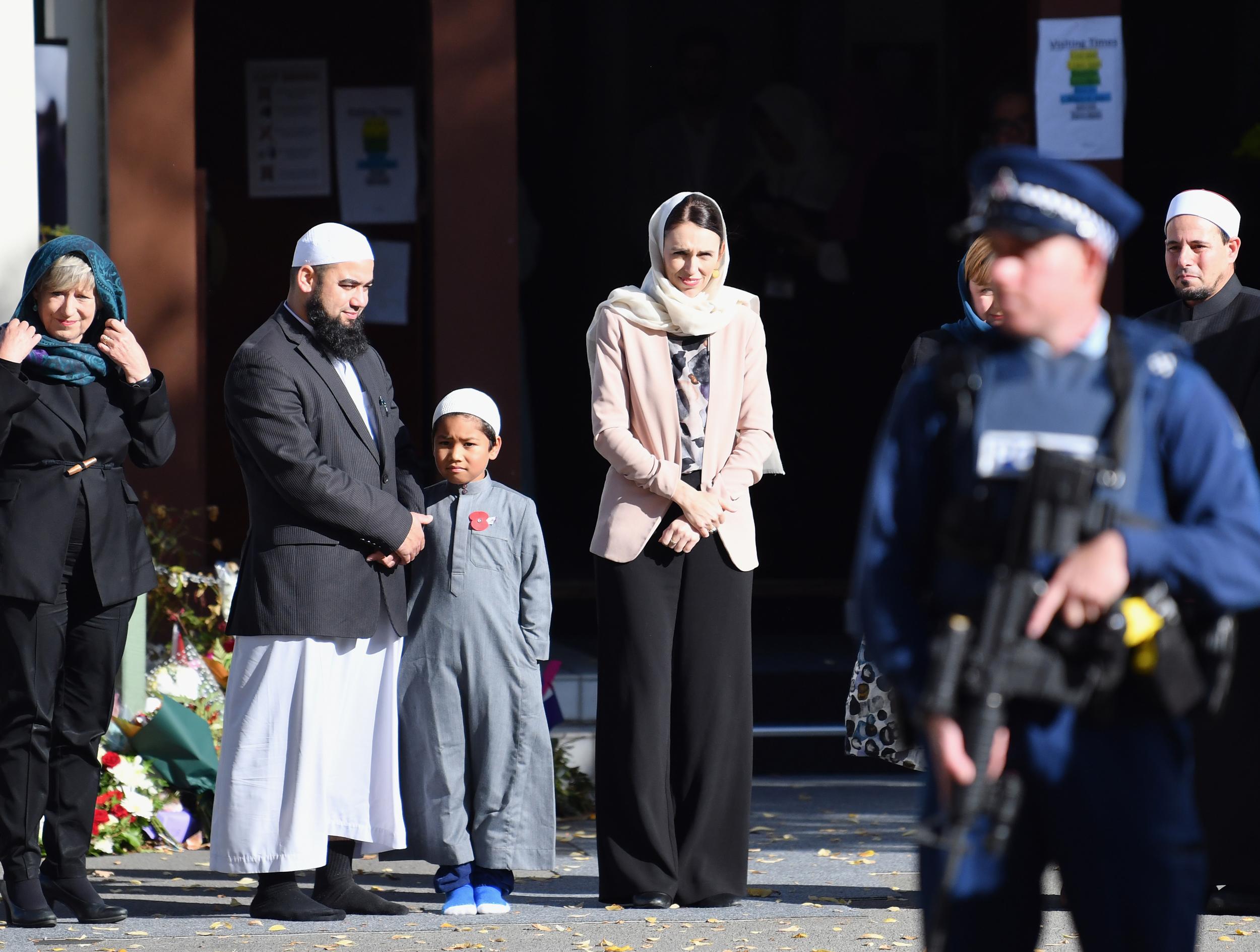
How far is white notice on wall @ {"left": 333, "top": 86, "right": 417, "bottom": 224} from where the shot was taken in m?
9.23

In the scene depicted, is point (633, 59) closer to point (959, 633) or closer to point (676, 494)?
point (676, 494)

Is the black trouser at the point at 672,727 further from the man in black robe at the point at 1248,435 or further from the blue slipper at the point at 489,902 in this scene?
the man in black robe at the point at 1248,435

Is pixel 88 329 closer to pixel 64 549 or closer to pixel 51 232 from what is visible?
pixel 64 549

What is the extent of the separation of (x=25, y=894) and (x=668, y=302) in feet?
8.34

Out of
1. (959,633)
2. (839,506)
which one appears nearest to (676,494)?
(959,633)

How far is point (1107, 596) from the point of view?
268 cm

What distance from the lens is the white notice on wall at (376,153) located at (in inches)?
363

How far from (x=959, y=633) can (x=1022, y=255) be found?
1.95 feet

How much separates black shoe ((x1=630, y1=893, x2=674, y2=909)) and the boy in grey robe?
284mm

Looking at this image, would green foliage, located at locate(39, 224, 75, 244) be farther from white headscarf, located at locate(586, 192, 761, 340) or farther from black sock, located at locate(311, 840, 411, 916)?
black sock, located at locate(311, 840, 411, 916)

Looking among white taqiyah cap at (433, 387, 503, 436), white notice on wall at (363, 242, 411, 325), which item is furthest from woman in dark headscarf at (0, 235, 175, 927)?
white notice on wall at (363, 242, 411, 325)

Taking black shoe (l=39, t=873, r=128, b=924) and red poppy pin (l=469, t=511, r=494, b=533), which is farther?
red poppy pin (l=469, t=511, r=494, b=533)

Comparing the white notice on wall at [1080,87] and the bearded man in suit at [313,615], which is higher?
the white notice on wall at [1080,87]

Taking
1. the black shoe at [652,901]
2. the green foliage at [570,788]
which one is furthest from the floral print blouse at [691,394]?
the green foliage at [570,788]
